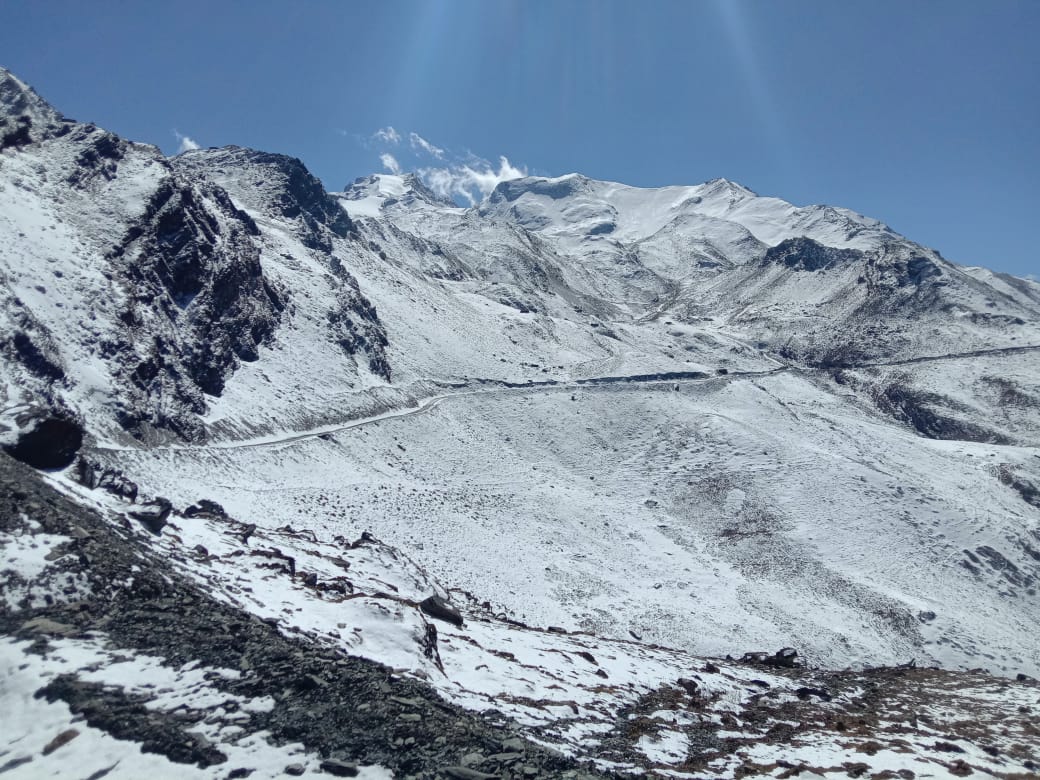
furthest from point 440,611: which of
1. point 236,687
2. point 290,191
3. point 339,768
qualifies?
point 290,191

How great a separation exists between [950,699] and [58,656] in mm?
29644

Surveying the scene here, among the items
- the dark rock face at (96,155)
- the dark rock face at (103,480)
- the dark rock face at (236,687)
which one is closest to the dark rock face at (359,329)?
the dark rock face at (96,155)

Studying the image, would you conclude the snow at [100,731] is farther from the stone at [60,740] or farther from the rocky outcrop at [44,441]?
the rocky outcrop at [44,441]

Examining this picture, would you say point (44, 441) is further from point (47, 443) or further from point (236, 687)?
point (236, 687)

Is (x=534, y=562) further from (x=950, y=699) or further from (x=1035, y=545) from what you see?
(x=1035, y=545)

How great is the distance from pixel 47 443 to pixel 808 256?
471ft

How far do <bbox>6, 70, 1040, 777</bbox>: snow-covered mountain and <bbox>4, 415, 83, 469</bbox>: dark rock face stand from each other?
0.10m

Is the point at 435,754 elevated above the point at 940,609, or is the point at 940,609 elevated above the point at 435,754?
the point at 940,609

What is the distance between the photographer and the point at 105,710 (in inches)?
396

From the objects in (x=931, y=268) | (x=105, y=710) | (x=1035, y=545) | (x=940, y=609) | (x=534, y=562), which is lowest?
(x=105, y=710)

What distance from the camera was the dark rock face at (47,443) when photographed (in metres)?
19.1

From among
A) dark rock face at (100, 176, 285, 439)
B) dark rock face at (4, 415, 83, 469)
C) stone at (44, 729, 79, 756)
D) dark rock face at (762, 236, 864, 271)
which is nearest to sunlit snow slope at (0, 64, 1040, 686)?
dark rock face at (100, 176, 285, 439)

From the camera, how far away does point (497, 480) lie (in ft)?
169

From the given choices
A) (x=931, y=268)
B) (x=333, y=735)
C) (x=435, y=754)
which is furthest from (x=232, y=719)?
(x=931, y=268)
